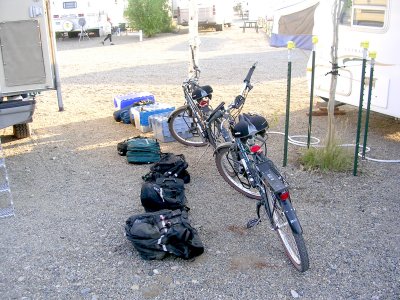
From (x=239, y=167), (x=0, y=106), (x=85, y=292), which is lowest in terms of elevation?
(x=85, y=292)

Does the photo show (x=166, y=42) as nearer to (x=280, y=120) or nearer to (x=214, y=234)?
(x=280, y=120)

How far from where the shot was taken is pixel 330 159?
5820 mm

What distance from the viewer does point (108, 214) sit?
194 inches

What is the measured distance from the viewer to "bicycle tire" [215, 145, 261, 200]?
205 inches

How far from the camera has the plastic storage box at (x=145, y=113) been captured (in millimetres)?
7625

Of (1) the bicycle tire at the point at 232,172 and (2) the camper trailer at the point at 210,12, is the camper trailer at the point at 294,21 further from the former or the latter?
(2) the camper trailer at the point at 210,12

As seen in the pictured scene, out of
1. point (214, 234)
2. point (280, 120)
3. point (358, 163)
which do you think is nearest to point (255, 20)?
point (280, 120)

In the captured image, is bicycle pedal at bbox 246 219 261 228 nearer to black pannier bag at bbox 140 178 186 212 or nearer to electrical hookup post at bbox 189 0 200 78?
black pannier bag at bbox 140 178 186 212

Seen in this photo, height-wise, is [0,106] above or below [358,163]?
above

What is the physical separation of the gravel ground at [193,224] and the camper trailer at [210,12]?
14943 millimetres

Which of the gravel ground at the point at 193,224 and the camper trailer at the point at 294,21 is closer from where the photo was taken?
the gravel ground at the point at 193,224

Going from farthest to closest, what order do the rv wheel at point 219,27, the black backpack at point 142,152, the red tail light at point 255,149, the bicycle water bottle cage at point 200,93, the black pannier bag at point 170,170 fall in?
the rv wheel at point 219,27 → the bicycle water bottle cage at point 200,93 → the black backpack at point 142,152 → the black pannier bag at point 170,170 → the red tail light at point 255,149

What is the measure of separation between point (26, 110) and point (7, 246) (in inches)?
84.2

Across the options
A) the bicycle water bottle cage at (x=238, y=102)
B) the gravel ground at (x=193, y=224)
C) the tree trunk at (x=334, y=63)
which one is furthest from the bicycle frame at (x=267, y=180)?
the tree trunk at (x=334, y=63)
